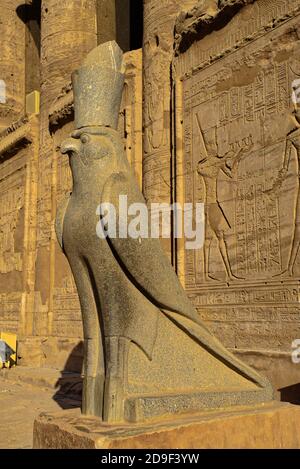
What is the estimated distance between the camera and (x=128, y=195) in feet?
11.3

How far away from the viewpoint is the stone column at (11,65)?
14492mm

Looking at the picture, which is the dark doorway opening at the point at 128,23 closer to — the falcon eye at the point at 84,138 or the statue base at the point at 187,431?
the falcon eye at the point at 84,138

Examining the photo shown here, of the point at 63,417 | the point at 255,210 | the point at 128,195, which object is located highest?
the point at 255,210

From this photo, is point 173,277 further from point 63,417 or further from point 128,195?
point 63,417

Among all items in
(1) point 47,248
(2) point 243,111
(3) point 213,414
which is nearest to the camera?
(3) point 213,414

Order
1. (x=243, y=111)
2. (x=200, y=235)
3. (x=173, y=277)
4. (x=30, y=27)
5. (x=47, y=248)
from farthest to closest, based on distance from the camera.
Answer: (x=30, y=27) < (x=47, y=248) < (x=200, y=235) < (x=243, y=111) < (x=173, y=277)

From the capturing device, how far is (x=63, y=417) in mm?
3352

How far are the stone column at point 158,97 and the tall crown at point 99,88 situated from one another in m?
4.22

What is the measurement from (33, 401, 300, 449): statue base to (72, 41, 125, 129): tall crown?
189cm

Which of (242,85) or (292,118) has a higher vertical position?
(242,85)

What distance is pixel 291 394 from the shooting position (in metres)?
5.43
